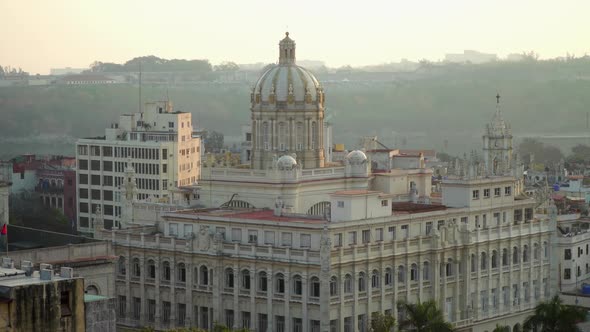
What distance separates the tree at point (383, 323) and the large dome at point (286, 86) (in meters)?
18.1

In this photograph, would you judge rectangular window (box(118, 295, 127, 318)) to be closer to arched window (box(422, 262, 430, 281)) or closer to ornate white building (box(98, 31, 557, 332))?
ornate white building (box(98, 31, 557, 332))

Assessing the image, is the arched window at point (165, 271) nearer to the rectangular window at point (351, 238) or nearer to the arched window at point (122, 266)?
the arched window at point (122, 266)

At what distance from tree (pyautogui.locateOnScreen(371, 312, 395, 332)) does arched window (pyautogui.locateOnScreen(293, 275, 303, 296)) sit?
3.57 meters

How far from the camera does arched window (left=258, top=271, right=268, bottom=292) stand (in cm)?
6538

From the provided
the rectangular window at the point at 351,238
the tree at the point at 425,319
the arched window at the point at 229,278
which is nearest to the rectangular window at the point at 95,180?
the arched window at the point at 229,278

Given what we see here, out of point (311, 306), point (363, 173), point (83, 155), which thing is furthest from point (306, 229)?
point (83, 155)

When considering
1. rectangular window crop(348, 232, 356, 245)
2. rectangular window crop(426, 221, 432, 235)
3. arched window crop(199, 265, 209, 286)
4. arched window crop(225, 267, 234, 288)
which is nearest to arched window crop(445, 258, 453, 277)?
rectangular window crop(426, 221, 432, 235)

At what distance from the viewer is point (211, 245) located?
66938 mm

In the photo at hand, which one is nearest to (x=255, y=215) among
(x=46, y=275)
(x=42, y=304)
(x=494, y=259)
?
(x=494, y=259)

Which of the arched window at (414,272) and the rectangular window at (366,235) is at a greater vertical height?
the rectangular window at (366,235)

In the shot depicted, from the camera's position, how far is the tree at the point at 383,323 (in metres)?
60.1

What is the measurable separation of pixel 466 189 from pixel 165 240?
14.6 metres

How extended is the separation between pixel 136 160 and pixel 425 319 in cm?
5227

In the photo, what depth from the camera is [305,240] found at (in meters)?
64.8
